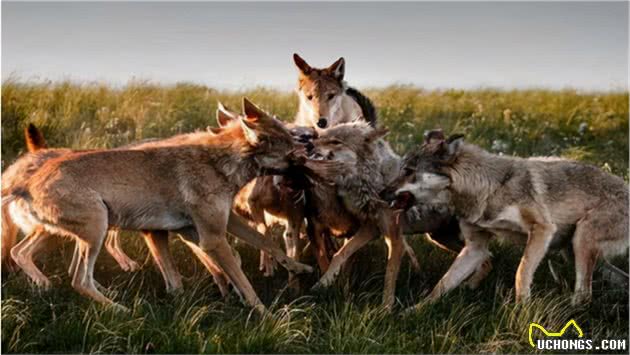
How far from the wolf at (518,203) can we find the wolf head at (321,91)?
2850 millimetres

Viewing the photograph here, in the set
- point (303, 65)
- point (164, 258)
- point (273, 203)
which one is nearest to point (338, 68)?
point (303, 65)

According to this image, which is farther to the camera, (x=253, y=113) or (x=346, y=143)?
(x=346, y=143)

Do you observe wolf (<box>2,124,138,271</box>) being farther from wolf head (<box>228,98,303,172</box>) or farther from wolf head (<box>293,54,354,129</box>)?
wolf head (<box>293,54,354,129</box>)

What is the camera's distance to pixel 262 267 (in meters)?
8.69

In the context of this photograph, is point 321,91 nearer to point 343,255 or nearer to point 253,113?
point 253,113

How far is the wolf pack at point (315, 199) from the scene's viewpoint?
23.7 ft

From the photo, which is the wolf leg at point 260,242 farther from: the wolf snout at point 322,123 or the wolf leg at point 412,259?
the wolf snout at point 322,123

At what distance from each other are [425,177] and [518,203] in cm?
86

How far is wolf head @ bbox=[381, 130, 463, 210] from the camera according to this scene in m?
7.63

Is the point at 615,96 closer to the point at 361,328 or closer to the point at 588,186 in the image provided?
the point at 588,186

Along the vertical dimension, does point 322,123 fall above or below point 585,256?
above

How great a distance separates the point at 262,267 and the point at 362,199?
1.39 metres

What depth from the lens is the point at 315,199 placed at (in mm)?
8289

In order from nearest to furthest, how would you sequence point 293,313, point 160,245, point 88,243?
point 88,243 < point 293,313 < point 160,245
